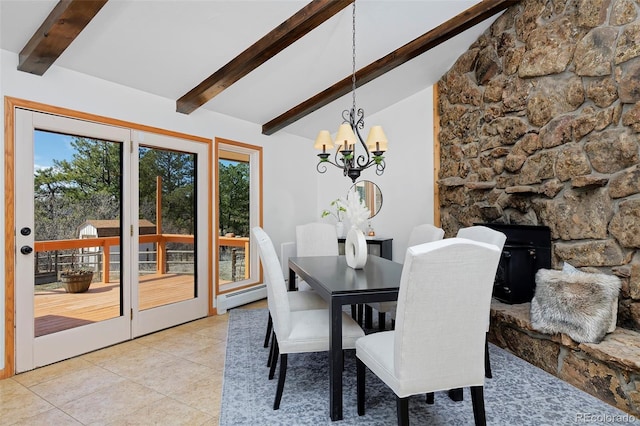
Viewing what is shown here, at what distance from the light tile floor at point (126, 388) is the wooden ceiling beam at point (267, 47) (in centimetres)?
241

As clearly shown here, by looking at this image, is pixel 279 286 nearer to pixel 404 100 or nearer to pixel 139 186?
pixel 139 186

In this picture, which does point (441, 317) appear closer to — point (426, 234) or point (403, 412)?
point (403, 412)

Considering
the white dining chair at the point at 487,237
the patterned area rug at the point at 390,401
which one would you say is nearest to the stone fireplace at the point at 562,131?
the patterned area rug at the point at 390,401

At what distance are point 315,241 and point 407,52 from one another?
2.16 meters

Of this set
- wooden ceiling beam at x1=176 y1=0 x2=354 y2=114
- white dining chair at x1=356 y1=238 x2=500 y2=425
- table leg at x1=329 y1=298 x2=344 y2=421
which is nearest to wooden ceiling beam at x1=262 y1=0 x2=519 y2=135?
wooden ceiling beam at x1=176 y1=0 x2=354 y2=114

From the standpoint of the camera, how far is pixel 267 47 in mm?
2889

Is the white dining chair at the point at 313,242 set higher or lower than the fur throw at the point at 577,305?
higher

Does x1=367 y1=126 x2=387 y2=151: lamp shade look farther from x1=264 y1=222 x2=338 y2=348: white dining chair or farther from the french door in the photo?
→ the french door

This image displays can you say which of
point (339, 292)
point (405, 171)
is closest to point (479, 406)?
point (339, 292)

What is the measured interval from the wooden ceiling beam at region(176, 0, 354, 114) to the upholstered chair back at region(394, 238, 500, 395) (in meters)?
2.04

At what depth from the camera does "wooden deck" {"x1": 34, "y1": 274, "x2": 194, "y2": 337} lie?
2.83 meters

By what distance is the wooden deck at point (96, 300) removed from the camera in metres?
2.83

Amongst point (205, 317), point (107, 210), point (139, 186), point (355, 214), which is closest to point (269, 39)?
point (355, 214)

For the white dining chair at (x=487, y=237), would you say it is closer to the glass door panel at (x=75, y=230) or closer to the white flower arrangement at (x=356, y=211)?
the white flower arrangement at (x=356, y=211)
